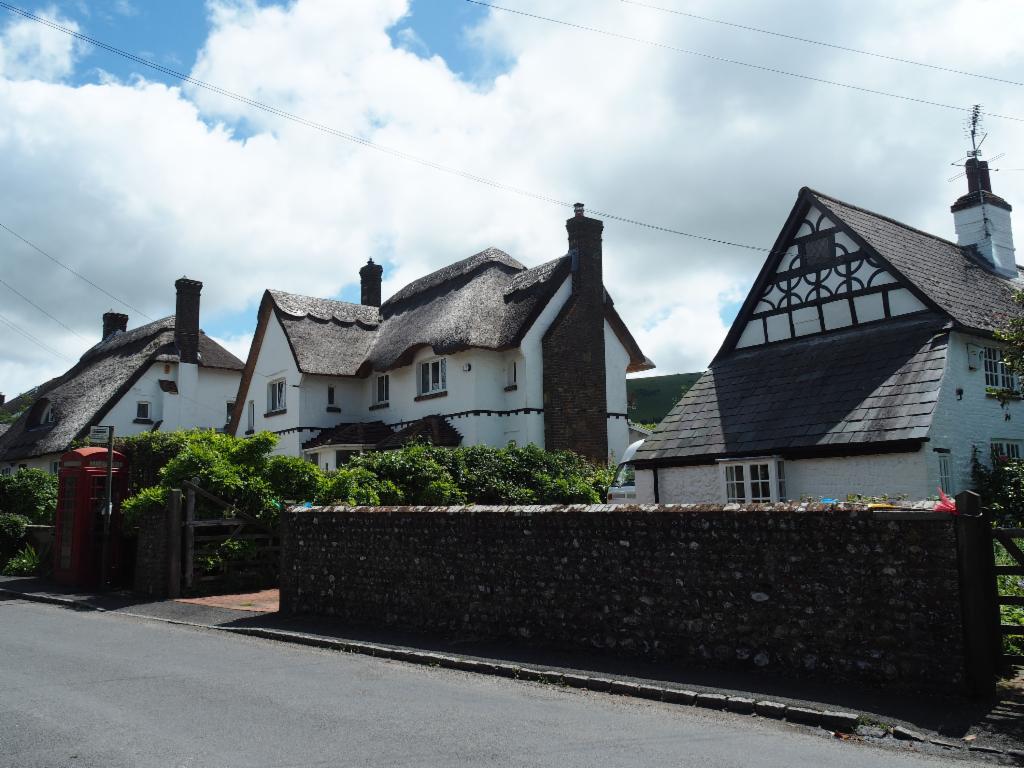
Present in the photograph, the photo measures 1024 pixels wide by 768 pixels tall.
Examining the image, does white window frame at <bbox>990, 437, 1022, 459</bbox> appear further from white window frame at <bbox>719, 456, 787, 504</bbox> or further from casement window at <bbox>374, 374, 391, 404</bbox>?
casement window at <bbox>374, 374, 391, 404</bbox>

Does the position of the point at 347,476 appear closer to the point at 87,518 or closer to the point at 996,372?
the point at 87,518

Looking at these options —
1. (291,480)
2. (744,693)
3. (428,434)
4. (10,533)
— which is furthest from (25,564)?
(744,693)

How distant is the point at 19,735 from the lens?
6.78 metres

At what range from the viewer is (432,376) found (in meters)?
30.1

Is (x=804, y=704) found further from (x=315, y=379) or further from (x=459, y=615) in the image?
(x=315, y=379)

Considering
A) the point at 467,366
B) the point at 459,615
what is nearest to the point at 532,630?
the point at 459,615

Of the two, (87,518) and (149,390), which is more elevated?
(149,390)

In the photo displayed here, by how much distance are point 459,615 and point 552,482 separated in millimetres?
12169

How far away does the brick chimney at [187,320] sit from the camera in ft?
131

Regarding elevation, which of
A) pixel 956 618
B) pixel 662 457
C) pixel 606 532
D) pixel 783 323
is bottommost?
pixel 956 618

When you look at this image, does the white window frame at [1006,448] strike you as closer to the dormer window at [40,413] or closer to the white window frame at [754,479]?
the white window frame at [754,479]

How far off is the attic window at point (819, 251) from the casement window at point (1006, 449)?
5434 millimetres

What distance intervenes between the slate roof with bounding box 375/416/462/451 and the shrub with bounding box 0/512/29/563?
10.9 meters

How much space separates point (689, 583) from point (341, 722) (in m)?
3.90
